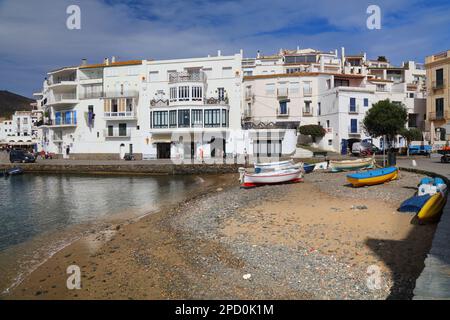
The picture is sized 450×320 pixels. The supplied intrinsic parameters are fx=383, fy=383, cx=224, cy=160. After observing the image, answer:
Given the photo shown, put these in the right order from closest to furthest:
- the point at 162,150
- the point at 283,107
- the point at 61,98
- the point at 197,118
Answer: the point at 197,118 → the point at 162,150 → the point at 283,107 → the point at 61,98

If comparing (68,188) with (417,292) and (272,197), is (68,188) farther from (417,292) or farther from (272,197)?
(417,292)

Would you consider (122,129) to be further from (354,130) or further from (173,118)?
(354,130)

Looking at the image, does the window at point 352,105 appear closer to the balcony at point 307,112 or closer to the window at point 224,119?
the balcony at point 307,112

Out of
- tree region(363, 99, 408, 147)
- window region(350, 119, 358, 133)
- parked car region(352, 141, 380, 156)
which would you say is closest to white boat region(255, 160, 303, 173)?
tree region(363, 99, 408, 147)

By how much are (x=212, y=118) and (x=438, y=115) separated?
96.2 ft

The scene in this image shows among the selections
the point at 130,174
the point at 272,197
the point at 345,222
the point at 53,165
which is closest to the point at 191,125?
the point at 130,174

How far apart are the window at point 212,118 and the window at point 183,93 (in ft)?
11.3

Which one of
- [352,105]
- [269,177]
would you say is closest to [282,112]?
[352,105]

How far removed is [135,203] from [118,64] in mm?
37723

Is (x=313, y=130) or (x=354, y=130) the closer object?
(x=313, y=130)

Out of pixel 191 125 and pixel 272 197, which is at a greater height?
pixel 191 125

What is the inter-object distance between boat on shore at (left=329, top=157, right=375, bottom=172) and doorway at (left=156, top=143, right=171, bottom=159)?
28822 mm

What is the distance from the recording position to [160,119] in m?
53.6

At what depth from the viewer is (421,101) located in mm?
59469
